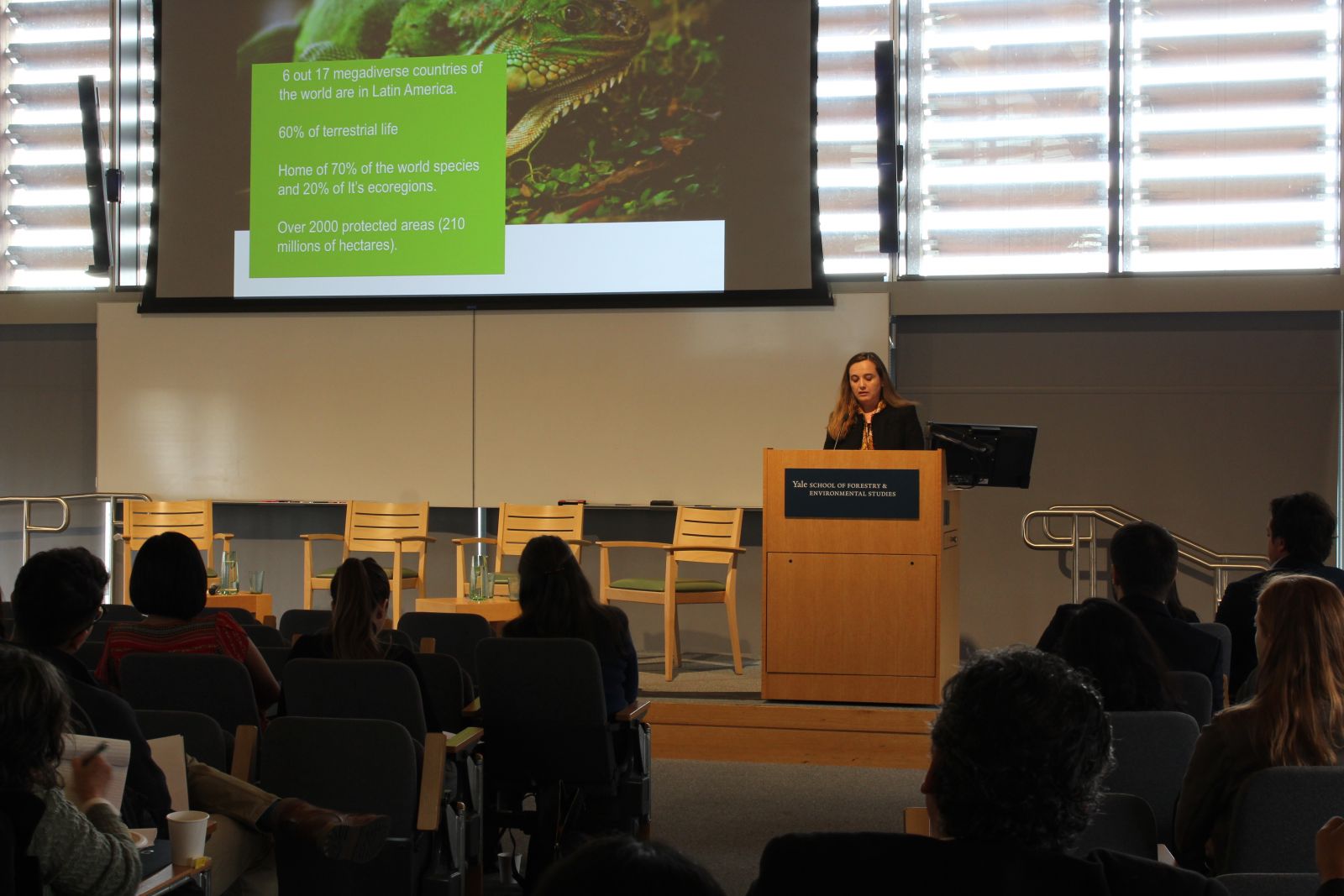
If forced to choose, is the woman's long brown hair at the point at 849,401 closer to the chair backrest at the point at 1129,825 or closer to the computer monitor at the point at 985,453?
the computer monitor at the point at 985,453

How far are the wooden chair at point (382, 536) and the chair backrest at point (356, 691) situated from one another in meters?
4.19

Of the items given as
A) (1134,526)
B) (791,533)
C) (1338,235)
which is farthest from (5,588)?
(1338,235)

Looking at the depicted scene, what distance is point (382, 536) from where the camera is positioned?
7578mm

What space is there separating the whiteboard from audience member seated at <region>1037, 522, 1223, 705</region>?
4051 mm

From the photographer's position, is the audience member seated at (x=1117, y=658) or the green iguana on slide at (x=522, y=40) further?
the green iguana on slide at (x=522, y=40)

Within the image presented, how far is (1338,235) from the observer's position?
24.5 ft

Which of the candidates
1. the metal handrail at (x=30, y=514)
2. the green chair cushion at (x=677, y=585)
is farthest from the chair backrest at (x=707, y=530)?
the metal handrail at (x=30, y=514)

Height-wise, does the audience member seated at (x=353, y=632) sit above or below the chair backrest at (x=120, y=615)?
above

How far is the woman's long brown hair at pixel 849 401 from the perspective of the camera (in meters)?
5.53

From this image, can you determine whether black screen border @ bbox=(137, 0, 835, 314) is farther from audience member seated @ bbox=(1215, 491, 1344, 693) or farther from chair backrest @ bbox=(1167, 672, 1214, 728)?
chair backrest @ bbox=(1167, 672, 1214, 728)

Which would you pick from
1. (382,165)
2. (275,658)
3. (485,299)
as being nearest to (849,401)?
(275,658)

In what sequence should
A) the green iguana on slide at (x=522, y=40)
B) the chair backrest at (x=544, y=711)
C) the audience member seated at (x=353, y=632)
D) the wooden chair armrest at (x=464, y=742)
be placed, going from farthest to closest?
the green iguana on slide at (x=522, y=40)
the chair backrest at (x=544, y=711)
the audience member seated at (x=353, y=632)
the wooden chair armrest at (x=464, y=742)

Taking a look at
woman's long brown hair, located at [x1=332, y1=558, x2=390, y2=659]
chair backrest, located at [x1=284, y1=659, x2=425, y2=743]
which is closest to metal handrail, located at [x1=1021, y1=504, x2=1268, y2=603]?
woman's long brown hair, located at [x1=332, y1=558, x2=390, y2=659]

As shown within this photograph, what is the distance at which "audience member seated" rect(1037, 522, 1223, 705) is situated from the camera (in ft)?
10.6
